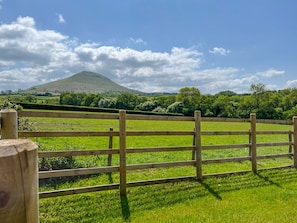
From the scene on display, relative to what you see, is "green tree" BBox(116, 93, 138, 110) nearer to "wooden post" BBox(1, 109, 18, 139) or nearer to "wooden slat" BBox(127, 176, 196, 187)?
"wooden slat" BBox(127, 176, 196, 187)

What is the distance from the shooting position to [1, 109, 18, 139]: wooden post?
2.58m

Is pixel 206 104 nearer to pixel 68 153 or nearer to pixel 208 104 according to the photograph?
pixel 208 104

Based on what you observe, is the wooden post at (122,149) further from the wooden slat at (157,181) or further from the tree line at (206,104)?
the tree line at (206,104)

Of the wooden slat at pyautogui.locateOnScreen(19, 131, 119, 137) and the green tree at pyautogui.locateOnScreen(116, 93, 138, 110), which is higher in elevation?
the green tree at pyautogui.locateOnScreen(116, 93, 138, 110)

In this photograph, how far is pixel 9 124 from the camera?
2.59 meters

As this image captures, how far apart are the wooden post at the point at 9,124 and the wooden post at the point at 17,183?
195 cm

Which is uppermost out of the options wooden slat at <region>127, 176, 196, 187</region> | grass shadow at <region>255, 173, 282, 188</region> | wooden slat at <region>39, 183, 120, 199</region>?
wooden slat at <region>39, 183, 120, 199</region>

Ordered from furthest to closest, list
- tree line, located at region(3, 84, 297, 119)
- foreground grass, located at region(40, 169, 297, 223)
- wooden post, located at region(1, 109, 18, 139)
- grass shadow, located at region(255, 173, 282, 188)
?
tree line, located at region(3, 84, 297, 119), grass shadow, located at region(255, 173, 282, 188), foreground grass, located at region(40, 169, 297, 223), wooden post, located at region(1, 109, 18, 139)

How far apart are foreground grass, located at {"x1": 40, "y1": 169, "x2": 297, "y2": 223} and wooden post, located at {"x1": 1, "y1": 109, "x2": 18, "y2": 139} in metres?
2.20

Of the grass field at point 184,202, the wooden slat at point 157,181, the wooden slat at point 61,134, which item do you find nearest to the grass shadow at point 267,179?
the grass field at point 184,202

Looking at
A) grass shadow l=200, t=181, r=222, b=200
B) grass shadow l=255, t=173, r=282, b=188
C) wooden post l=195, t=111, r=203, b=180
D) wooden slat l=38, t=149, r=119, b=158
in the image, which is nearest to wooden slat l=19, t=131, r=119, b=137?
wooden slat l=38, t=149, r=119, b=158

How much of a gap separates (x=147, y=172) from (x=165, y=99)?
63.5 m

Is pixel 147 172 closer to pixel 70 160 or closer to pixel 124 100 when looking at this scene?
pixel 70 160

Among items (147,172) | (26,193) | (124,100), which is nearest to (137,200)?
(147,172)
